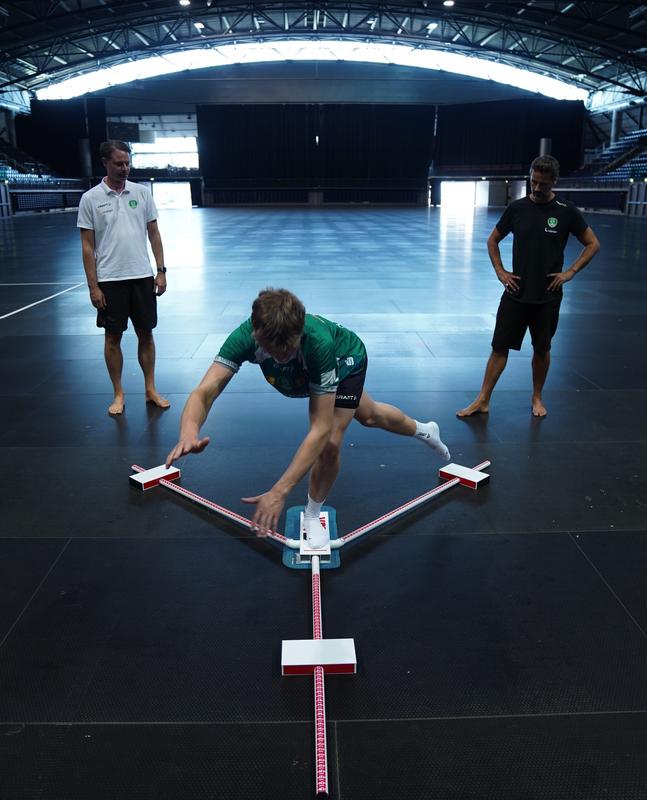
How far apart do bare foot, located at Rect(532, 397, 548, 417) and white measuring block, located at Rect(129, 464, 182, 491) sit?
9.48ft

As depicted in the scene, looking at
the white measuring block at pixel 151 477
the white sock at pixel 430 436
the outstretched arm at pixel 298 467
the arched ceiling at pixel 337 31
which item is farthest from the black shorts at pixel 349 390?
the arched ceiling at pixel 337 31

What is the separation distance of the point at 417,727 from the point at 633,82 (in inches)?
1733

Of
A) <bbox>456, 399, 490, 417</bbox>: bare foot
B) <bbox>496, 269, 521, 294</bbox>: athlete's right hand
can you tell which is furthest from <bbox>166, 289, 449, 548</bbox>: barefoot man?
<bbox>496, 269, 521, 294</bbox>: athlete's right hand

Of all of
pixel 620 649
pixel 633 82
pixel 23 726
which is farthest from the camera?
pixel 633 82

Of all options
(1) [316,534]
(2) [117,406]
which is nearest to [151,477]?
(1) [316,534]

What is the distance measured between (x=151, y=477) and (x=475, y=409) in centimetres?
264

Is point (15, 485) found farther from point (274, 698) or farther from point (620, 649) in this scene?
point (620, 649)

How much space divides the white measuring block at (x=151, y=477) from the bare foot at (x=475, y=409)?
2358 mm

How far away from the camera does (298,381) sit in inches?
110

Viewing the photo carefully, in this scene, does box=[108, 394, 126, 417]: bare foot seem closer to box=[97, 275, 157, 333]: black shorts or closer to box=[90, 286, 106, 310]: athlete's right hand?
box=[97, 275, 157, 333]: black shorts

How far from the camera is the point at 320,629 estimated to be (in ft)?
8.57

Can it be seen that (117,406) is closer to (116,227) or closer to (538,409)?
(116,227)

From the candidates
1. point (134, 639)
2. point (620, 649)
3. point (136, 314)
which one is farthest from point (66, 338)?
point (620, 649)

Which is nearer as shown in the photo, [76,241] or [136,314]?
[136,314]
